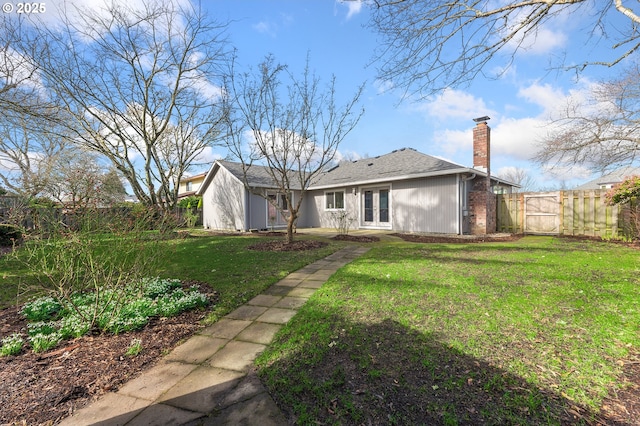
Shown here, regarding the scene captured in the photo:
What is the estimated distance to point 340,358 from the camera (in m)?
2.47

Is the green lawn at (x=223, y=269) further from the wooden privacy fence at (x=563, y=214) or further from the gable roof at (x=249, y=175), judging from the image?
the wooden privacy fence at (x=563, y=214)

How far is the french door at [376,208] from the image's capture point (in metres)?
13.8

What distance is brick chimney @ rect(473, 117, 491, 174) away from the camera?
38.1 ft

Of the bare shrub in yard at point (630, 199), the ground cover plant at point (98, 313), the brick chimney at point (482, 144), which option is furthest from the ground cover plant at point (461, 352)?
the brick chimney at point (482, 144)

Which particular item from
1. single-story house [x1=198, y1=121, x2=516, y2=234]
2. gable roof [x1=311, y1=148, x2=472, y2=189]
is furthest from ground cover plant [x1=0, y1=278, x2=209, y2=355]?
gable roof [x1=311, y1=148, x2=472, y2=189]

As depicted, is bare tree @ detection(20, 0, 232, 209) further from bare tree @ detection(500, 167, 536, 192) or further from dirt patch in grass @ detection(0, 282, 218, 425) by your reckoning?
bare tree @ detection(500, 167, 536, 192)

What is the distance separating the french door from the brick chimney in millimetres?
4027

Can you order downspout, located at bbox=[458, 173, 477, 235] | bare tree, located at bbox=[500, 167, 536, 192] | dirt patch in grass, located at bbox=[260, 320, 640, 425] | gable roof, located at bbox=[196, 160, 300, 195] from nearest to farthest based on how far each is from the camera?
dirt patch in grass, located at bbox=[260, 320, 640, 425] → downspout, located at bbox=[458, 173, 477, 235] → gable roof, located at bbox=[196, 160, 300, 195] → bare tree, located at bbox=[500, 167, 536, 192]

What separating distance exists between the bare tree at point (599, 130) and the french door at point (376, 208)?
7408 mm

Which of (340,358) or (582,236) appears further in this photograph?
(582,236)

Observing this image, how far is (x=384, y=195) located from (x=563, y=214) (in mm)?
6849

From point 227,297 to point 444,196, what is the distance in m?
10.1

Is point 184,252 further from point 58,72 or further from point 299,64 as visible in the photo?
point 58,72

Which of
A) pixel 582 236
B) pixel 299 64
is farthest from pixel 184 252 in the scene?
pixel 582 236
